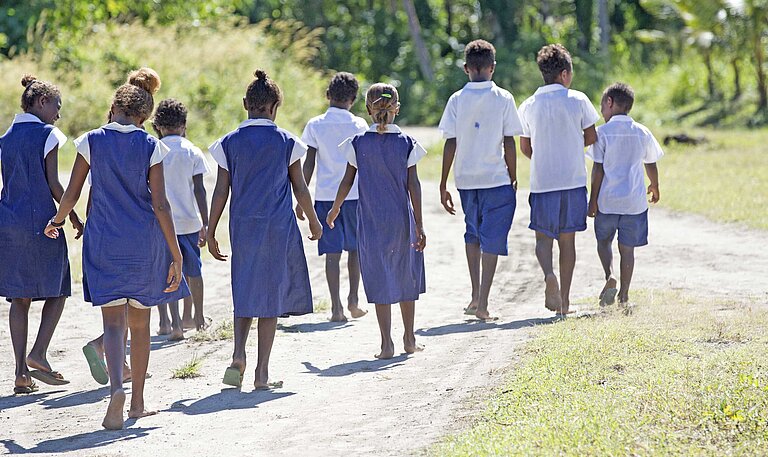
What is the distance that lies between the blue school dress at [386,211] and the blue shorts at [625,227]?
2048 millimetres

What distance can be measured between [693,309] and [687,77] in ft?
77.4

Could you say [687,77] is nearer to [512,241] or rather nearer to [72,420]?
[512,241]

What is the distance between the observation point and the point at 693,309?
336 inches

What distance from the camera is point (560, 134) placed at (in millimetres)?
8797

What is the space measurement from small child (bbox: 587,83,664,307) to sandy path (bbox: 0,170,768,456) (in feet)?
2.66

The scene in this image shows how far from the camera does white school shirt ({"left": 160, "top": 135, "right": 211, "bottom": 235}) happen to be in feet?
26.6

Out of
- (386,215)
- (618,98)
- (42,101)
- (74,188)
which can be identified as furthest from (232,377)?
(618,98)

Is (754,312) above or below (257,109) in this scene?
below

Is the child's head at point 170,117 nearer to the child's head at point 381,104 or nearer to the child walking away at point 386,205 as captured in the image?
the child walking away at point 386,205

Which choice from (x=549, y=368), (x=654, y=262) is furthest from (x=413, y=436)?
(x=654, y=262)

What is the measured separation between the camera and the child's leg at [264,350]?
6895mm

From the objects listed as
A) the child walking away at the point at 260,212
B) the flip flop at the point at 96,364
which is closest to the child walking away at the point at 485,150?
the child walking away at the point at 260,212

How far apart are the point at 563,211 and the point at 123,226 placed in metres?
3.85

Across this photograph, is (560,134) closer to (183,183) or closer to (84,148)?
(183,183)
